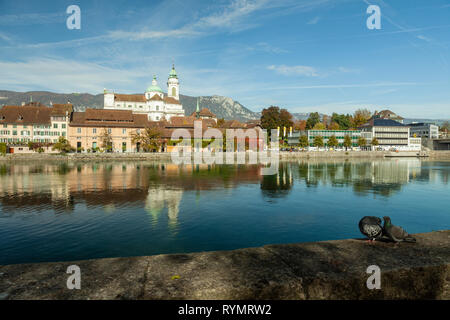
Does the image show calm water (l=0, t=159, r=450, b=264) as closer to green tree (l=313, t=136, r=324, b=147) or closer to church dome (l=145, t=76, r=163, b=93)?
green tree (l=313, t=136, r=324, b=147)

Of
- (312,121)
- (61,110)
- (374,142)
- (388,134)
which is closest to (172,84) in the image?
(61,110)

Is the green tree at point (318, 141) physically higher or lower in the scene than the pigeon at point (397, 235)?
higher

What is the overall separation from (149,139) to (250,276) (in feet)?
332

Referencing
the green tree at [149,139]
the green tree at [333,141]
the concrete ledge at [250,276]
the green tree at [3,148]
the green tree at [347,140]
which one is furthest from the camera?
the green tree at [347,140]

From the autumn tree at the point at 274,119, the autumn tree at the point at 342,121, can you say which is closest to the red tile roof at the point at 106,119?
the autumn tree at the point at 274,119

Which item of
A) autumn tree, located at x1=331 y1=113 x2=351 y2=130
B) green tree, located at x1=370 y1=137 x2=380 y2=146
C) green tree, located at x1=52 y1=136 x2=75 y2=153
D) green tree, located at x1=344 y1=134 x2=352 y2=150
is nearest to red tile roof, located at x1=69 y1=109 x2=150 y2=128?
green tree, located at x1=52 y1=136 x2=75 y2=153

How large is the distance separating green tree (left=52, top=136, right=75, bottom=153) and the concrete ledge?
10219cm

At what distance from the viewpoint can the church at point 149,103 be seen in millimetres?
151750

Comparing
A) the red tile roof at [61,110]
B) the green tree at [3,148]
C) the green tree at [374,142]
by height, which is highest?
the red tile roof at [61,110]

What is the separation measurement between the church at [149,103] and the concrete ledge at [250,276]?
14645 centimetres

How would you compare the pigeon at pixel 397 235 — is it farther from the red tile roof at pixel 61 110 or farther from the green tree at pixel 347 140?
the green tree at pixel 347 140

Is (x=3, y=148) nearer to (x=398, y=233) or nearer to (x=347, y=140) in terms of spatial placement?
(x=398, y=233)

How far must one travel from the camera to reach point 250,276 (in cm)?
528
